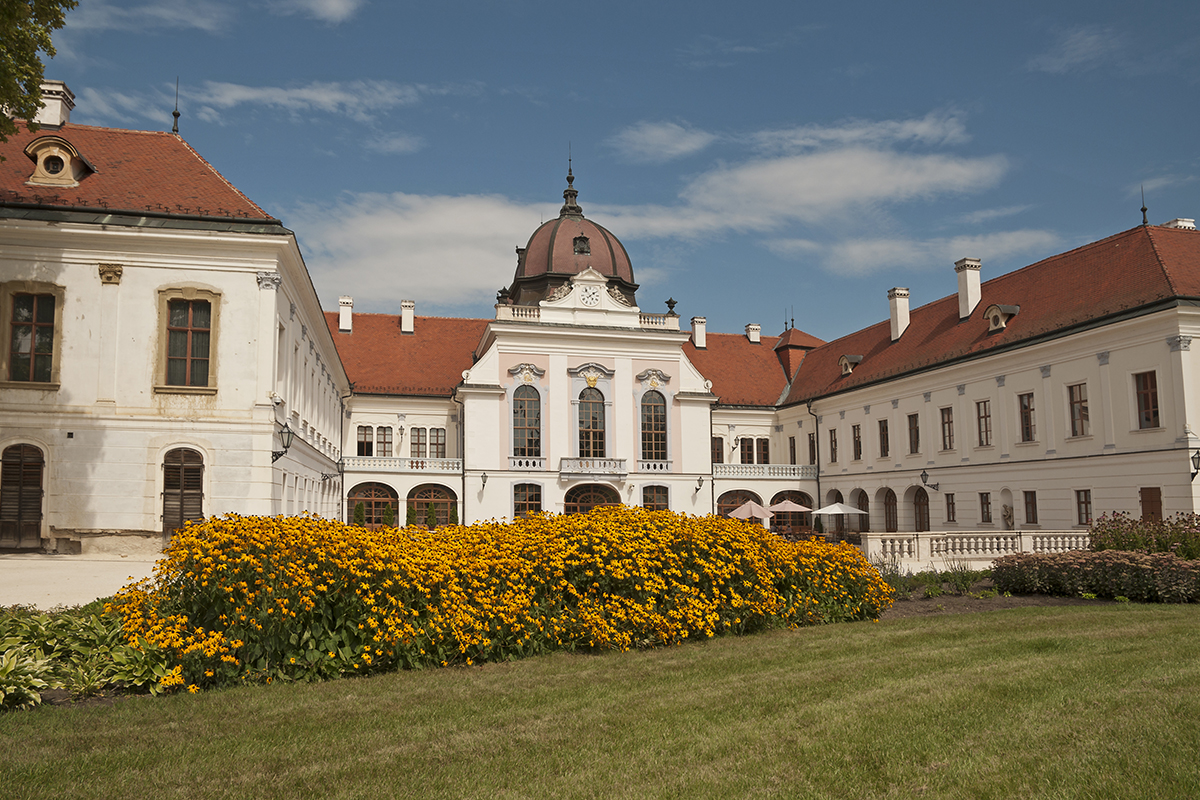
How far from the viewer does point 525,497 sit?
131 feet

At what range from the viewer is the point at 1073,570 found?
599 inches

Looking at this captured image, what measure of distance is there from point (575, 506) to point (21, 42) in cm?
2949

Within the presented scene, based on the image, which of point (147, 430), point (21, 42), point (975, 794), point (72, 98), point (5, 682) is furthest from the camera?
point (72, 98)

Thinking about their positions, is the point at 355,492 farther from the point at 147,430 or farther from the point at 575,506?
the point at 147,430

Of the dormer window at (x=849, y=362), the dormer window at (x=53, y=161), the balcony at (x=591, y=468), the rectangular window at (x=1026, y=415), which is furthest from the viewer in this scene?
the dormer window at (x=849, y=362)

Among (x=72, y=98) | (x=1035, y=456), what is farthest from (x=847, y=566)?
(x=72, y=98)

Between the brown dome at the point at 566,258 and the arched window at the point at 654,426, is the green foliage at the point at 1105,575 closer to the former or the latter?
the arched window at the point at 654,426

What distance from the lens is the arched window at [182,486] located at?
63.8ft

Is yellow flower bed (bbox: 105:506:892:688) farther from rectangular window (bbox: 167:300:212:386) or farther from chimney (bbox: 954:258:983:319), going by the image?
chimney (bbox: 954:258:983:319)

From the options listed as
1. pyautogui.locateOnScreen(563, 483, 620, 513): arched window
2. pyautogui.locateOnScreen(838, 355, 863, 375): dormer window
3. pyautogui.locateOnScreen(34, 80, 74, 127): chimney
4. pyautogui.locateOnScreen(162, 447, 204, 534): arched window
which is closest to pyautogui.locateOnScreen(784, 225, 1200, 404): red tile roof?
pyautogui.locateOnScreen(838, 355, 863, 375): dormer window

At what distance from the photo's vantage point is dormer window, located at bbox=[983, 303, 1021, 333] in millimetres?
33062

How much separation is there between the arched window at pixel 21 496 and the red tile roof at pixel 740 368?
1348 inches

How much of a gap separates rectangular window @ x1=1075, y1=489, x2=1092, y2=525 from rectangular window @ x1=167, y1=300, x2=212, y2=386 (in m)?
27.3

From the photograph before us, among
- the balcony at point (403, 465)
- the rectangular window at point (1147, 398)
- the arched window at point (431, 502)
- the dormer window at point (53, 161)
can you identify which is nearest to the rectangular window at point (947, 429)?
the rectangular window at point (1147, 398)
